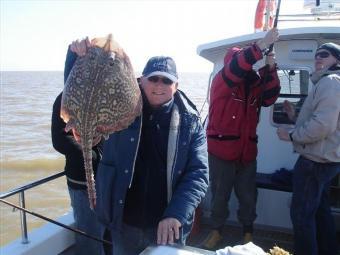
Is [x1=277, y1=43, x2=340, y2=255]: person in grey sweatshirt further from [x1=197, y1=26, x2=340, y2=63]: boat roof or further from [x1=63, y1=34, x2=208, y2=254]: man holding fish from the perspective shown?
[x1=63, y1=34, x2=208, y2=254]: man holding fish

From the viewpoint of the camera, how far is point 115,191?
272 cm

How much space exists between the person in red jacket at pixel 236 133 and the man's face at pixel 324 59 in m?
0.61

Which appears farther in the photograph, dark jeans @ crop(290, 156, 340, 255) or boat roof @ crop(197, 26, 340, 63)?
boat roof @ crop(197, 26, 340, 63)

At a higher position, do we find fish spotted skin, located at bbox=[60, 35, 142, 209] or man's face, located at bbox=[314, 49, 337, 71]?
man's face, located at bbox=[314, 49, 337, 71]

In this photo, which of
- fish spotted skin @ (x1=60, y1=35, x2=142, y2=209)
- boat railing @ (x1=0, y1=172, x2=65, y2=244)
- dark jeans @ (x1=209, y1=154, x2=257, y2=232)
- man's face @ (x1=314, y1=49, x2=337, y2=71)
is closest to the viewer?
fish spotted skin @ (x1=60, y1=35, x2=142, y2=209)

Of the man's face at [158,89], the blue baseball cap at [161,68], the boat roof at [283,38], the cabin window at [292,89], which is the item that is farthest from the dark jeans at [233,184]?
the blue baseball cap at [161,68]

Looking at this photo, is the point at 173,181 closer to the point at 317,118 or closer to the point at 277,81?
the point at 317,118

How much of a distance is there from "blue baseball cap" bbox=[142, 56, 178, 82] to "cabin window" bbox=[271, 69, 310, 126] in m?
3.01

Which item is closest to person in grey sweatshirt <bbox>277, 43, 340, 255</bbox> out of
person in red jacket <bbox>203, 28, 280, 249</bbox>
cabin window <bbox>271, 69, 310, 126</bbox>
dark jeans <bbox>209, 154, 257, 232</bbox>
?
person in red jacket <bbox>203, 28, 280, 249</bbox>

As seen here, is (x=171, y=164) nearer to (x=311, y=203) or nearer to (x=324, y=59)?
(x=311, y=203)

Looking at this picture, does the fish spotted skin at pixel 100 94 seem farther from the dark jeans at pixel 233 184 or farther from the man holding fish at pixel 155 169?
the dark jeans at pixel 233 184

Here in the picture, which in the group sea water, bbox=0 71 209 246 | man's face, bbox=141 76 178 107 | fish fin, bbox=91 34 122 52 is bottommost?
sea water, bbox=0 71 209 246

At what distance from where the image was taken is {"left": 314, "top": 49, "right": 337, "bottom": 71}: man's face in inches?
149

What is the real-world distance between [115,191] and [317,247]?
2.35 metres
